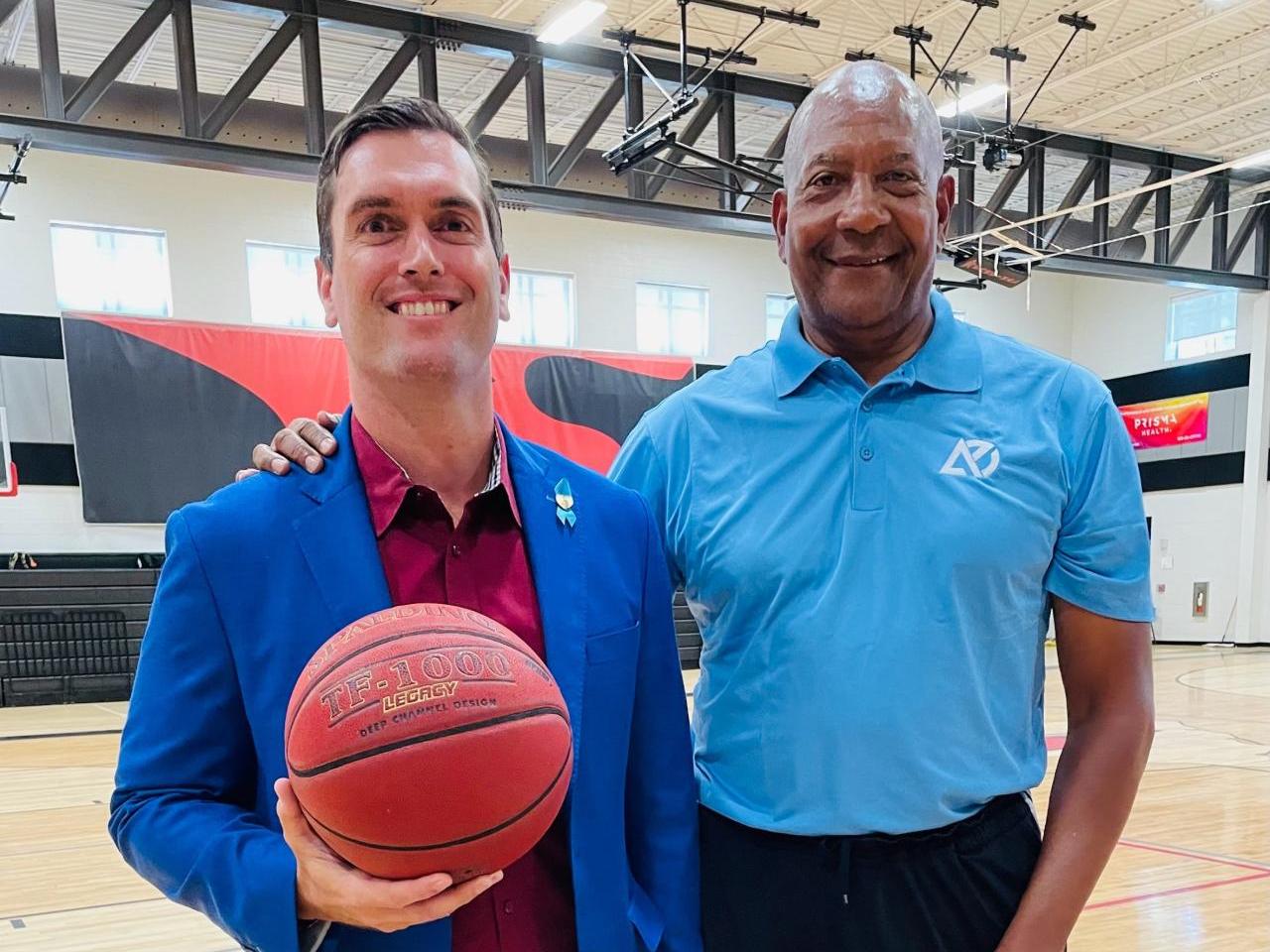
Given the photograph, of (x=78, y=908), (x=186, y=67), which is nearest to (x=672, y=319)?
(x=186, y=67)

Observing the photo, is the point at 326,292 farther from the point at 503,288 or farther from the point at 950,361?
the point at 950,361

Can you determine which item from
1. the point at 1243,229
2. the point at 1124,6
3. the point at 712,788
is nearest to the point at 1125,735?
the point at 712,788

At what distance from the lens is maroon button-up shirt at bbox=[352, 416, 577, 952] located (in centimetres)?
122

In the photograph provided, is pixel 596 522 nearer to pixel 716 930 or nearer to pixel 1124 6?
pixel 716 930

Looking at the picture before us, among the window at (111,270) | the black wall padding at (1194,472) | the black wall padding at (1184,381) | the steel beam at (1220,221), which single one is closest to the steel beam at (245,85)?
the window at (111,270)

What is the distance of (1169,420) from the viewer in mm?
15719

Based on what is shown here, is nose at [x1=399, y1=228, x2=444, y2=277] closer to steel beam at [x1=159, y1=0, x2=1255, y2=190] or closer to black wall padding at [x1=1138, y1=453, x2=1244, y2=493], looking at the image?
steel beam at [x1=159, y1=0, x2=1255, y2=190]

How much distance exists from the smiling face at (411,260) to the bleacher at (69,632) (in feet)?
27.0

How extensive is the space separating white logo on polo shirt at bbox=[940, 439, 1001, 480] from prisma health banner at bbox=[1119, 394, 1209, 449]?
49.8ft

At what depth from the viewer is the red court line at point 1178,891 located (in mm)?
3577

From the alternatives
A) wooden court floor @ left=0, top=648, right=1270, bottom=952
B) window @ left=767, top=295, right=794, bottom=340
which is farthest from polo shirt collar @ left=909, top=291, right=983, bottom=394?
window @ left=767, top=295, right=794, bottom=340

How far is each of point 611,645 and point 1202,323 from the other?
54.6ft

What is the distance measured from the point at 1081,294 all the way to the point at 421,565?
17.9 metres

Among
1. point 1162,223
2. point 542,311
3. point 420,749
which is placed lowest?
point 420,749
